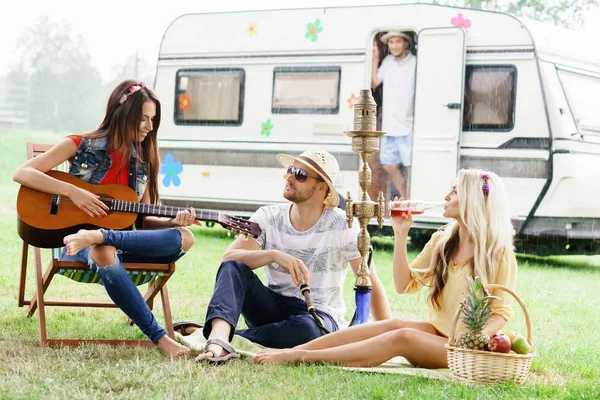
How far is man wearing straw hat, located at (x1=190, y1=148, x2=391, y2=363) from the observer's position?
14.0 ft

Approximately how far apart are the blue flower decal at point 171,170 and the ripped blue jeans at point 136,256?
5785 mm

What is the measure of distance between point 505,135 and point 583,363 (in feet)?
14.8

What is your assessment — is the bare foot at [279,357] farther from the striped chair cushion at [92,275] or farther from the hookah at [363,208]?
the striped chair cushion at [92,275]

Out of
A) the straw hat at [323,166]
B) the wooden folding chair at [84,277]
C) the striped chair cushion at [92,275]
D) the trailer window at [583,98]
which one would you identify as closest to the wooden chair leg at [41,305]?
the wooden folding chair at [84,277]

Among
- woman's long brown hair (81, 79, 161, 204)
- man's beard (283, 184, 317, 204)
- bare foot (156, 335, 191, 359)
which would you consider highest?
woman's long brown hair (81, 79, 161, 204)

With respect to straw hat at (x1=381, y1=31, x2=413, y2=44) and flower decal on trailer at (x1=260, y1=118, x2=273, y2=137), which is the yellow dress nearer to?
straw hat at (x1=381, y1=31, x2=413, y2=44)

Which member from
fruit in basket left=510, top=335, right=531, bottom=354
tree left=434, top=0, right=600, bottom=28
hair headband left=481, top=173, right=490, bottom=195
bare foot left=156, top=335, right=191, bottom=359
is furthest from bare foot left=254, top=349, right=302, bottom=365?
tree left=434, top=0, right=600, bottom=28

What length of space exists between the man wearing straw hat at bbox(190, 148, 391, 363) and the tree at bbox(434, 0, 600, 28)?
15.6 meters

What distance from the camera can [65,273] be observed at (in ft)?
14.7

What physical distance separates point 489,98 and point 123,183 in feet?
16.2

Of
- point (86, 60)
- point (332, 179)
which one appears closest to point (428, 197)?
point (332, 179)

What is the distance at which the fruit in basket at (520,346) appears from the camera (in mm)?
3662

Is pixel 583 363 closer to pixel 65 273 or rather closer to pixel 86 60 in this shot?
pixel 65 273

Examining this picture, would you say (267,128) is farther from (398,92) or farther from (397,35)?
(397,35)
